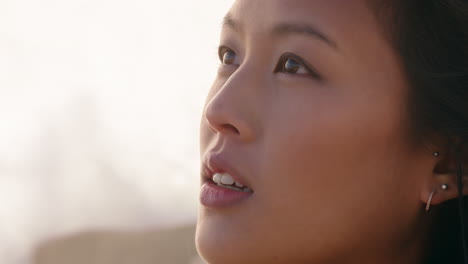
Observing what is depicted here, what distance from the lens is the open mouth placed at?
5.09 ft

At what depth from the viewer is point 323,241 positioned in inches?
62.5

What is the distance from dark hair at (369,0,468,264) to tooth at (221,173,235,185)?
0.41m

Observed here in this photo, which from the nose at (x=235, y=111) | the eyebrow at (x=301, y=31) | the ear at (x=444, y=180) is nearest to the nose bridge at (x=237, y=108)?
the nose at (x=235, y=111)

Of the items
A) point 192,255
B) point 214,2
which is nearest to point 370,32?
point 214,2

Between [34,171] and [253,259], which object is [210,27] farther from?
[253,259]

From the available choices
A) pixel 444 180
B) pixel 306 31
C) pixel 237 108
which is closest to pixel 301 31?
pixel 306 31

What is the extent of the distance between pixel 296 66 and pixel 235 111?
16 cm

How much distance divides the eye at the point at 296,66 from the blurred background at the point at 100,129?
129 cm

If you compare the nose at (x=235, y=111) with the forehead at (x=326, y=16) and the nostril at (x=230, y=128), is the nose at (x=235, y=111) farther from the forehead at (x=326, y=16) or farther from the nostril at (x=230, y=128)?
the forehead at (x=326, y=16)

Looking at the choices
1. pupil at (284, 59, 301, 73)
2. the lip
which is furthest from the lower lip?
pupil at (284, 59, 301, 73)

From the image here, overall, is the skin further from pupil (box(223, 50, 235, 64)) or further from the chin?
pupil (box(223, 50, 235, 64))

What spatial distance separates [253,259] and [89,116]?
1.63 meters

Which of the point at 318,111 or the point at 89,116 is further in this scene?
the point at 89,116

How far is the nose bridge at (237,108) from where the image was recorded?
1.52m
